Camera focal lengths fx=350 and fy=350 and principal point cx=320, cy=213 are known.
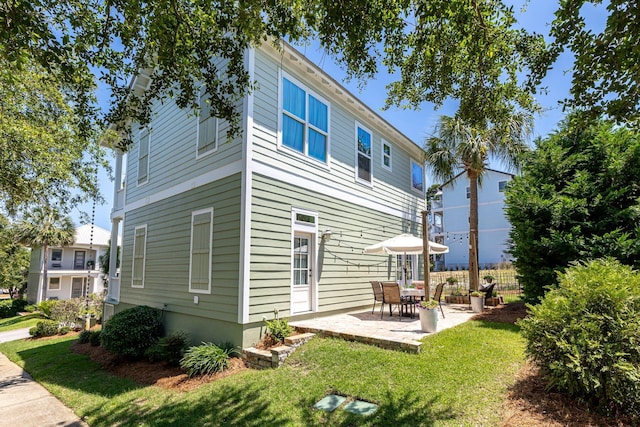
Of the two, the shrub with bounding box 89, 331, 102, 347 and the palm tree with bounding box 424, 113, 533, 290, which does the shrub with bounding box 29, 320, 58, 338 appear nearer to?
the shrub with bounding box 89, 331, 102, 347

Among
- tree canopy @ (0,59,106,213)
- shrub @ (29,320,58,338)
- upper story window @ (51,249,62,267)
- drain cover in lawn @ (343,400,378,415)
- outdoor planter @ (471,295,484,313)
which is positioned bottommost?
shrub @ (29,320,58,338)

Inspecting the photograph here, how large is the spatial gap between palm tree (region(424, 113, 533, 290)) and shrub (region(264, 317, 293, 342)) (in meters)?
7.59

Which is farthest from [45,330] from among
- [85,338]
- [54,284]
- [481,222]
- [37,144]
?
[481,222]

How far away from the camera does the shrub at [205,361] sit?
258 inches

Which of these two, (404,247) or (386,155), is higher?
(386,155)

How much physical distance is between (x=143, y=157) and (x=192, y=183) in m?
4.16

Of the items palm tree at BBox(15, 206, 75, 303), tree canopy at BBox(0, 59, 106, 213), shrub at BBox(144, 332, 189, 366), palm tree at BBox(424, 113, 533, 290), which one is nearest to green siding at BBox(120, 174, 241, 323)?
shrub at BBox(144, 332, 189, 366)

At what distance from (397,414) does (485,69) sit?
5.10m

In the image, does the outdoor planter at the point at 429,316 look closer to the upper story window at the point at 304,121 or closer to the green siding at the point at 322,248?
the green siding at the point at 322,248

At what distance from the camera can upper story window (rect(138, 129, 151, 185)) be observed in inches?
459

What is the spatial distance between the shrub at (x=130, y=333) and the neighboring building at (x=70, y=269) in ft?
81.8

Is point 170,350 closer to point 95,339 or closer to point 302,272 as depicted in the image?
point 302,272

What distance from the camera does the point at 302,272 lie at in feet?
28.9

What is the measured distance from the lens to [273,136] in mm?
8141
